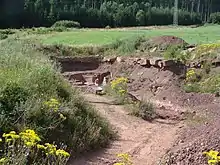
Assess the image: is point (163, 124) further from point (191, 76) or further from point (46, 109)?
point (191, 76)

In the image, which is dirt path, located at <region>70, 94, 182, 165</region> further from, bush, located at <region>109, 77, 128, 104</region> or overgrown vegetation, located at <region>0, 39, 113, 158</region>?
bush, located at <region>109, 77, 128, 104</region>

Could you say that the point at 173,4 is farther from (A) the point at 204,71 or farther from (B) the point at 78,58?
(A) the point at 204,71

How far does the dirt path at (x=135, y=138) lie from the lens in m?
8.30

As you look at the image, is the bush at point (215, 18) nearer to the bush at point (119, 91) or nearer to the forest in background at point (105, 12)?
the forest in background at point (105, 12)

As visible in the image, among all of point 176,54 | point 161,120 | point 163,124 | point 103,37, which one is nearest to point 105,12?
point 103,37

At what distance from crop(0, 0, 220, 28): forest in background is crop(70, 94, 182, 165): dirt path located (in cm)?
3621

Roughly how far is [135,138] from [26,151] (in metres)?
4.69

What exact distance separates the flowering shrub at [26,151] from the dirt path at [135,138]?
1.13 meters

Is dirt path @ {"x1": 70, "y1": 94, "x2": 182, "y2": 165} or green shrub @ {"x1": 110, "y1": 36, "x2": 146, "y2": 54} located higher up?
green shrub @ {"x1": 110, "y1": 36, "x2": 146, "y2": 54}

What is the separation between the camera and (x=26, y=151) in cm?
554

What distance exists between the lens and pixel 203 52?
1823 cm

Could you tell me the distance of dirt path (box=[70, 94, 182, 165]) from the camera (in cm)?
830

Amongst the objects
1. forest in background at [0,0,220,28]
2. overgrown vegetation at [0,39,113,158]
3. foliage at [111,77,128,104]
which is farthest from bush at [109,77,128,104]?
forest in background at [0,0,220,28]

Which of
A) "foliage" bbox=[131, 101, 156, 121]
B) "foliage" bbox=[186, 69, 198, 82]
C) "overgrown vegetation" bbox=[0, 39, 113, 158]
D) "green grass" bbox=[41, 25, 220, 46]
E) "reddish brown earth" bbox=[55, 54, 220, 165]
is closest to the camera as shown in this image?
"overgrown vegetation" bbox=[0, 39, 113, 158]
